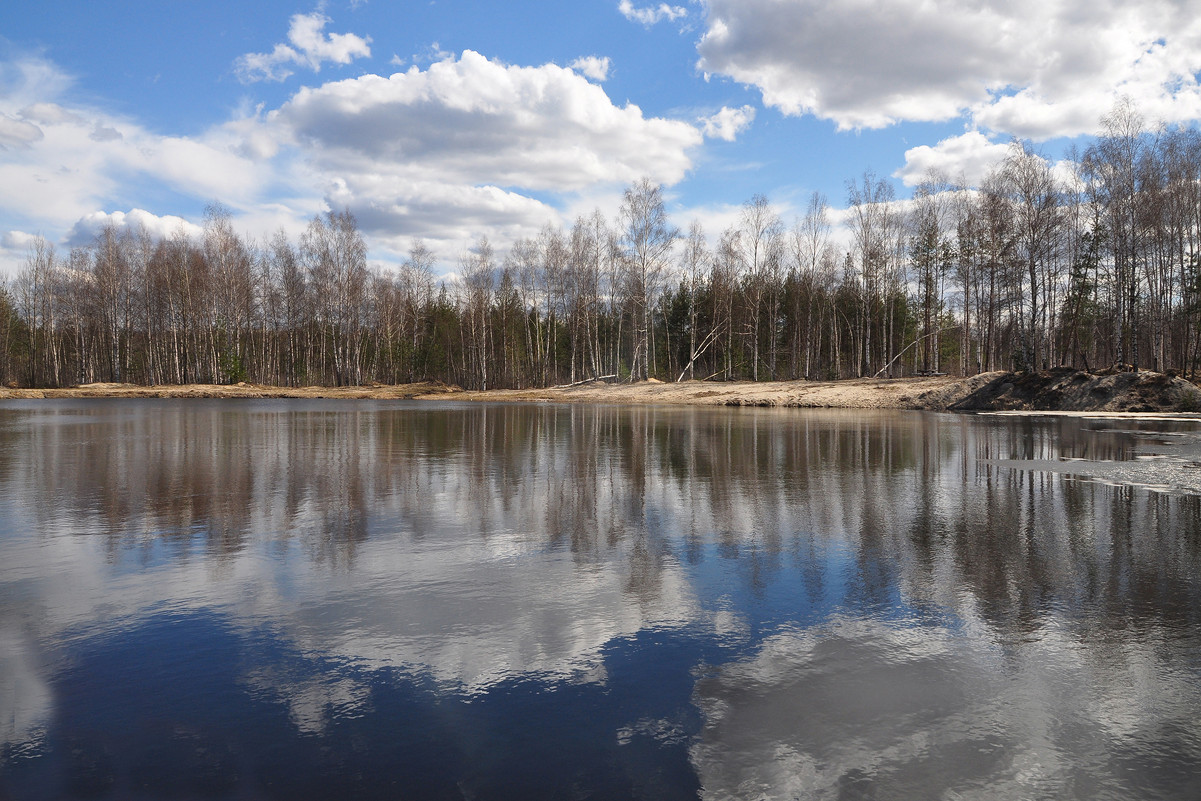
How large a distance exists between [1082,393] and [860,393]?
10516 mm

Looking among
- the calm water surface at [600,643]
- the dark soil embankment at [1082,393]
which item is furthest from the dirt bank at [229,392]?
the calm water surface at [600,643]

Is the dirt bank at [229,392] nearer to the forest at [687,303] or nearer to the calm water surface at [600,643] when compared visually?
the forest at [687,303]

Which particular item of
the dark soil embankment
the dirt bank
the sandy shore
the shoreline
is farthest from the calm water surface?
the dirt bank

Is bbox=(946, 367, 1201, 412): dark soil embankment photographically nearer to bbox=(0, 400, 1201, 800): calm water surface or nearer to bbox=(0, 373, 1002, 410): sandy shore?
bbox=(0, 373, 1002, 410): sandy shore

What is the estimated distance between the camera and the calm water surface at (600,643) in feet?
9.30

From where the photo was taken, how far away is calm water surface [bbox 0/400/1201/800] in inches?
112

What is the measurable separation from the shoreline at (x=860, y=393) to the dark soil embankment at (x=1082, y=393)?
0.03 m

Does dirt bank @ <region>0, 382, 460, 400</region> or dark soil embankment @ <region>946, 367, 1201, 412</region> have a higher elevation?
dirt bank @ <region>0, 382, 460, 400</region>

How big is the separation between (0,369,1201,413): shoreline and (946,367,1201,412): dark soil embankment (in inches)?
1.3

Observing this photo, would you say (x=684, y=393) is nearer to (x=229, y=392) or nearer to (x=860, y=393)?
(x=860, y=393)

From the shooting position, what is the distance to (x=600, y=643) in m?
4.16

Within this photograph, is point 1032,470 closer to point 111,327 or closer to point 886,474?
point 886,474

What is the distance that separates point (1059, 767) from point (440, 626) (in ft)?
10.7

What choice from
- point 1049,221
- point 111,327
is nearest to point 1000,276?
point 1049,221
